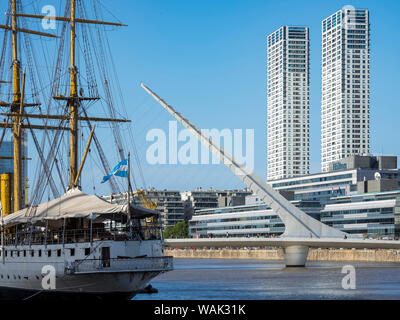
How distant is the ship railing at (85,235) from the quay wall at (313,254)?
6823cm

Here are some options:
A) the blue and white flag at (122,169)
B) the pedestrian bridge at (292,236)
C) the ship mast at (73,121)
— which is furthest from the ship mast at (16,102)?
the pedestrian bridge at (292,236)

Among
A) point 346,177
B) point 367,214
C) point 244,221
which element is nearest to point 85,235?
point 367,214

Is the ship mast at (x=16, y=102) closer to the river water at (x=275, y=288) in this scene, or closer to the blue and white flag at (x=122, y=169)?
the river water at (x=275, y=288)

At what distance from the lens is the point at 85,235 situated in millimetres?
43406

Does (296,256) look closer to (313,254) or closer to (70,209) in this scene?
(313,254)

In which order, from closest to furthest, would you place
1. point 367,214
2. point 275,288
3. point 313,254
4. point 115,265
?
point 115,265
point 275,288
point 313,254
point 367,214

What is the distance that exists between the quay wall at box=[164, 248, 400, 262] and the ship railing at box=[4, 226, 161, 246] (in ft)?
224

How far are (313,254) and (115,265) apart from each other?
287 feet

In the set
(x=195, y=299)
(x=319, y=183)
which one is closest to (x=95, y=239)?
(x=195, y=299)

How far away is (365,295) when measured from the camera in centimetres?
4775

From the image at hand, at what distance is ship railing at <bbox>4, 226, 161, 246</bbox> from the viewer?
142 feet

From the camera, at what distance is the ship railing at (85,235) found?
142 ft
